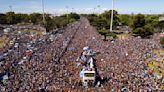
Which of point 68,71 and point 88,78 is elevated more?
point 88,78

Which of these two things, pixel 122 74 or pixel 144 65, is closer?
pixel 122 74

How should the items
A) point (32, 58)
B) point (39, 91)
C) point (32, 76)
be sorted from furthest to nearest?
point (32, 58)
point (32, 76)
point (39, 91)

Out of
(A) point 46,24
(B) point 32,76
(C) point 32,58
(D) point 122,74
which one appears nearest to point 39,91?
(B) point 32,76

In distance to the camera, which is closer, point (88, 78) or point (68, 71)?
point (88, 78)

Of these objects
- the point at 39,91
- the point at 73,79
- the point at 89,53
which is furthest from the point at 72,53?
the point at 39,91

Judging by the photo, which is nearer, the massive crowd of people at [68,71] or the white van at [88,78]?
the massive crowd of people at [68,71]

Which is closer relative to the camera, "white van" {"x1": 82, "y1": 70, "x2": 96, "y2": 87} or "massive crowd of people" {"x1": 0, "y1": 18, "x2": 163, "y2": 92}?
"massive crowd of people" {"x1": 0, "y1": 18, "x2": 163, "y2": 92}

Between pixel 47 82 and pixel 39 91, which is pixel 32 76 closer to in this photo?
pixel 47 82

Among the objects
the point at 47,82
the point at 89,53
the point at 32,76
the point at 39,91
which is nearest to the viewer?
the point at 39,91

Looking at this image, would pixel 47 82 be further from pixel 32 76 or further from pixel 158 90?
pixel 158 90
